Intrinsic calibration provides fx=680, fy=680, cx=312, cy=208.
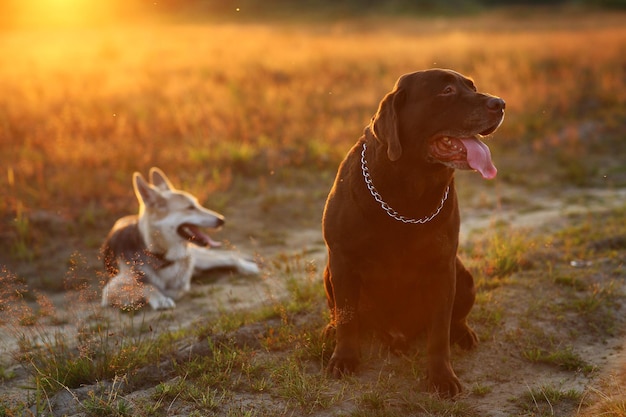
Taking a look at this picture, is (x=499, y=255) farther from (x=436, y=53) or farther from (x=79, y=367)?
(x=436, y=53)

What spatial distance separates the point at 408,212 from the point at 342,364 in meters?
1.09

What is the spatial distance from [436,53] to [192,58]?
7.54 metres

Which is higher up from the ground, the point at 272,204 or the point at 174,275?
the point at 272,204

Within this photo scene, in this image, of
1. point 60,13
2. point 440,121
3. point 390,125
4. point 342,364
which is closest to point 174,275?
point 342,364

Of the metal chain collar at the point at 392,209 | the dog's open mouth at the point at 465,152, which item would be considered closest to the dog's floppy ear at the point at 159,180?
the metal chain collar at the point at 392,209

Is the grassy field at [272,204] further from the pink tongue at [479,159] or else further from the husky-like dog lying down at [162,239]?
the pink tongue at [479,159]

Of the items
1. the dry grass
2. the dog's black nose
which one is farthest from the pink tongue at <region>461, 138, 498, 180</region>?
the dry grass

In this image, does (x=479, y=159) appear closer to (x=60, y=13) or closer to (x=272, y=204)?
(x=272, y=204)

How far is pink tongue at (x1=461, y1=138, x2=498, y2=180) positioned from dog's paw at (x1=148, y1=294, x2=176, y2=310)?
3515 mm

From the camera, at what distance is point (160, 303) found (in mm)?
6188

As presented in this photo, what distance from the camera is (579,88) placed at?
1478 cm

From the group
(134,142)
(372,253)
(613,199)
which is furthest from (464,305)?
(134,142)

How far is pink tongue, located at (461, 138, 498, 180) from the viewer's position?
355 cm

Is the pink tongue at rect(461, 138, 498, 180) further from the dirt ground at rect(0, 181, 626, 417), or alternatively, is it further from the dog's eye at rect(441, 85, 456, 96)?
the dirt ground at rect(0, 181, 626, 417)
